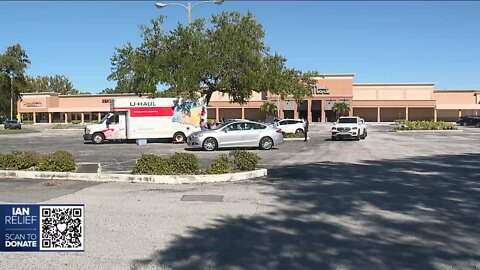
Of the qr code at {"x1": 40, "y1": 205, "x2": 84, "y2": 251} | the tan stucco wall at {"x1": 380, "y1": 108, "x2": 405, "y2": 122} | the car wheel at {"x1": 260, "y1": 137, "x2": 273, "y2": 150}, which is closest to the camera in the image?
the qr code at {"x1": 40, "y1": 205, "x2": 84, "y2": 251}

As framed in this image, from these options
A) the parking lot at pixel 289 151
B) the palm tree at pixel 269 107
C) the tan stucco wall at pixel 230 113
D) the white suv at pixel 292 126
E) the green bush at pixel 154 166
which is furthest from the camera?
the tan stucco wall at pixel 230 113

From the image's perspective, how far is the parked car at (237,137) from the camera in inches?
907

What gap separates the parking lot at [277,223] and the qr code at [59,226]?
2.66 ft

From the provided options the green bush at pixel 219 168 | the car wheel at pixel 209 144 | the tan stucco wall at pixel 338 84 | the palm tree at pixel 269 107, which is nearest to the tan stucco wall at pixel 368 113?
the tan stucco wall at pixel 338 84

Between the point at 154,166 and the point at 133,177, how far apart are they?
642mm

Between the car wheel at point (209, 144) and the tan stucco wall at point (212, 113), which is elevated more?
the tan stucco wall at point (212, 113)

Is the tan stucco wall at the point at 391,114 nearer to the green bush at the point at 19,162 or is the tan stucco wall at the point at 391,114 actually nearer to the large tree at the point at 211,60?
the large tree at the point at 211,60

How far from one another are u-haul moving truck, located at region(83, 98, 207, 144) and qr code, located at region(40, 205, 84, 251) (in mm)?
25780

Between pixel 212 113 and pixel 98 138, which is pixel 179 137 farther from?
pixel 212 113

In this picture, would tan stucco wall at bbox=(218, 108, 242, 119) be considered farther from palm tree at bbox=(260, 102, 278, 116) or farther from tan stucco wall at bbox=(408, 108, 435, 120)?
tan stucco wall at bbox=(408, 108, 435, 120)

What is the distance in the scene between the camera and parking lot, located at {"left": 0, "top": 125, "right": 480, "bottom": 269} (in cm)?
577

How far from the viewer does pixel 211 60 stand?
3097 centimetres

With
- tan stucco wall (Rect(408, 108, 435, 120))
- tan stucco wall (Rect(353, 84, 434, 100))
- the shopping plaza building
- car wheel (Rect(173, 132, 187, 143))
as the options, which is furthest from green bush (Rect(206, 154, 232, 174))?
tan stucco wall (Rect(408, 108, 435, 120))

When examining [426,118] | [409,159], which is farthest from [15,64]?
[426,118]
